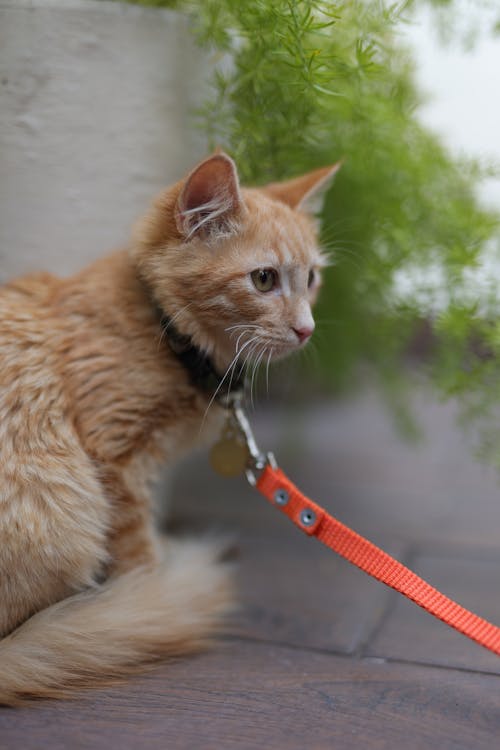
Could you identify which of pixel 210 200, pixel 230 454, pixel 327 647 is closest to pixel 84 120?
pixel 210 200

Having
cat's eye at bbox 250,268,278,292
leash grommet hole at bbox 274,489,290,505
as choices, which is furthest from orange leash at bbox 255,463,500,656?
cat's eye at bbox 250,268,278,292

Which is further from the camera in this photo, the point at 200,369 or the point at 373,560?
the point at 200,369

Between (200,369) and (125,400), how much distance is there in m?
0.11

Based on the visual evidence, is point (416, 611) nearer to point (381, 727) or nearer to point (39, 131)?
point (381, 727)

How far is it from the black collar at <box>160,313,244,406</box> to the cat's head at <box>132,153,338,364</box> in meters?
0.01

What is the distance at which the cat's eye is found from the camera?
0.88m

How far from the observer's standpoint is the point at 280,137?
1072mm

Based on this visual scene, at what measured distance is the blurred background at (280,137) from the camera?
93 centimetres

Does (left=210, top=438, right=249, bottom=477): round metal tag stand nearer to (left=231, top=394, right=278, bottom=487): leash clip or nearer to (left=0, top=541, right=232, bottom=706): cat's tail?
(left=231, top=394, right=278, bottom=487): leash clip

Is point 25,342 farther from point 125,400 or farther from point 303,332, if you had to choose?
point 303,332

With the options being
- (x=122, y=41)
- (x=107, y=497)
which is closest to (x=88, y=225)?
(x=122, y=41)

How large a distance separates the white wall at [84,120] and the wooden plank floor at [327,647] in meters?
0.58

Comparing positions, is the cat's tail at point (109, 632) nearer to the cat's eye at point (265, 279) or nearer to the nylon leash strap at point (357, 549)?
the nylon leash strap at point (357, 549)

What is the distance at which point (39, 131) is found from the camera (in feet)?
3.12
